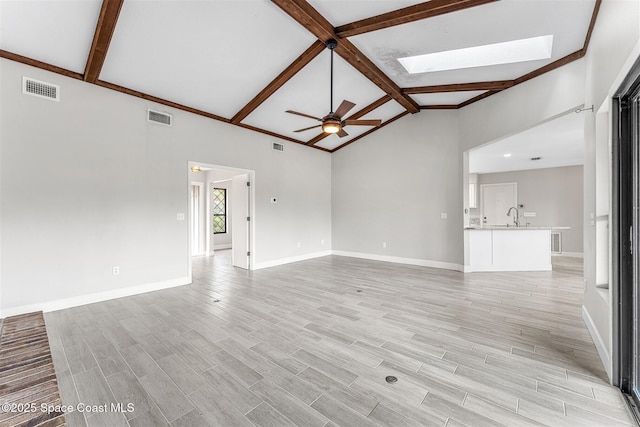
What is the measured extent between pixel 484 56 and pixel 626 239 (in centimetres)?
323

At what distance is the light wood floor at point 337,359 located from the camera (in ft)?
5.71

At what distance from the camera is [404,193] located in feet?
21.9

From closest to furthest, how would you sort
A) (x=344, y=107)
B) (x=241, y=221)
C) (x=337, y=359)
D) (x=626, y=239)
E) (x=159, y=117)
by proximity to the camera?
(x=626, y=239) → (x=337, y=359) → (x=344, y=107) → (x=159, y=117) → (x=241, y=221)

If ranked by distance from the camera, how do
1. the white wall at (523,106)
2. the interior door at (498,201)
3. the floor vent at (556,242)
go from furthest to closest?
1. the interior door at (498,201)
2. the floor vent at (556,242)
3. the white wall at (523,106)

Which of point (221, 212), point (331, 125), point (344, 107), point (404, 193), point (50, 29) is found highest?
point (50, 29)

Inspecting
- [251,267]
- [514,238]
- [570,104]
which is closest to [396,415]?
[570,104]

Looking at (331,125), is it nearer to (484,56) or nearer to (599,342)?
(484,56)

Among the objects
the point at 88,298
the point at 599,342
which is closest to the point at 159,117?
the point at 88,298

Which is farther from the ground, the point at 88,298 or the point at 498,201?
the point at 498,201

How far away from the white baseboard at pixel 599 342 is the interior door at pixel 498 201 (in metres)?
6.68

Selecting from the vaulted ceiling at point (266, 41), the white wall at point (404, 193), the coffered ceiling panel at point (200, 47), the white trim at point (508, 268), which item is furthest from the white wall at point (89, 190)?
the white trim at point (508, 268)

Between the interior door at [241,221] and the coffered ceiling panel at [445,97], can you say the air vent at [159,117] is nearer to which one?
the interior door at [241,221]

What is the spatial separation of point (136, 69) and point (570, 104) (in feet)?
19.2

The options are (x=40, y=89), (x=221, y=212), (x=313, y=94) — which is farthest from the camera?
→ (x=221, y=212)
